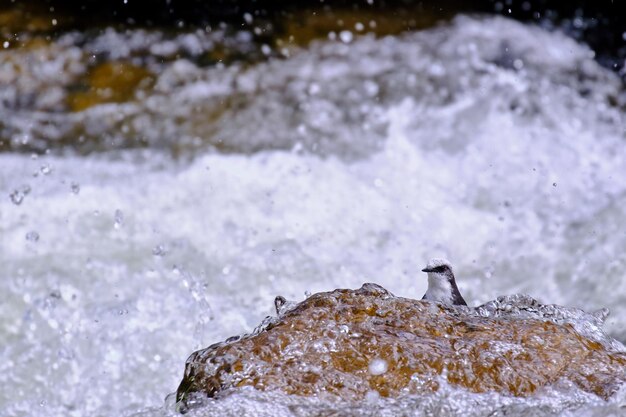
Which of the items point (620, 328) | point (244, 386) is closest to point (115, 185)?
point (620, 328)

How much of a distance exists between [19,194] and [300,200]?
190 centimetres

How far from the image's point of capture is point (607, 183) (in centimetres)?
634

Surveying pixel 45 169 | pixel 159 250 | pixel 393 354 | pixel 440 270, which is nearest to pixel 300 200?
pixel 159 250

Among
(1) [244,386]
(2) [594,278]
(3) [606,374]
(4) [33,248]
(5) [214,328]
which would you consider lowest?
(4) [33,248]

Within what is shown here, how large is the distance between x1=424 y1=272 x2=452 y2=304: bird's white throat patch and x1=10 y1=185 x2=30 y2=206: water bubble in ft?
10.8

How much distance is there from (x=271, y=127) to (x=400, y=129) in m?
1.04

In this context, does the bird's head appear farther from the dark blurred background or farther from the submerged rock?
the dark blurred background

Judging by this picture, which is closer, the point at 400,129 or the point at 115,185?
the point at 115,185

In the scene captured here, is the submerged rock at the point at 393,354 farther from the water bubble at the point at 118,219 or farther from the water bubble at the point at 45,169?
the water bubble at the point at 45,169

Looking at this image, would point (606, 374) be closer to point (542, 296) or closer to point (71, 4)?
point (542, 296)

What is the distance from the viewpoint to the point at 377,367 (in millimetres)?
2314

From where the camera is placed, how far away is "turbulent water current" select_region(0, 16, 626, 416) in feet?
15.4

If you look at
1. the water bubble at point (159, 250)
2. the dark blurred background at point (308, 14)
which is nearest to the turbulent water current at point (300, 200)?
the water bubble at point (159, 250)

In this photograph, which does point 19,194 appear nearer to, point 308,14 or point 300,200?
point 300,200
